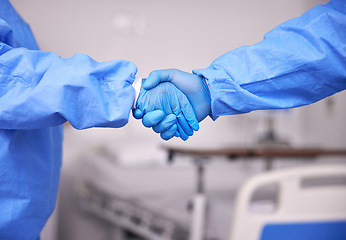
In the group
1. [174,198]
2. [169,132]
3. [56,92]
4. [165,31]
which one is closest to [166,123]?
[169,132]

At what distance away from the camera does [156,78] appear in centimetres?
74

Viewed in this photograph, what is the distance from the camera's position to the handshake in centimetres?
73

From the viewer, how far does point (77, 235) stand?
2594 millimetres

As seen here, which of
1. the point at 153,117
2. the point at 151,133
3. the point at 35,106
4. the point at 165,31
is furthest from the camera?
the point at 151,133

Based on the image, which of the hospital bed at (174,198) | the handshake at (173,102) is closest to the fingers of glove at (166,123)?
the handshake at (173,102)

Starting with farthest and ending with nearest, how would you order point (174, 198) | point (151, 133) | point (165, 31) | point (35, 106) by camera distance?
point (151, 133)
point (165, 31)
point (174, 198)
point (35, 106)

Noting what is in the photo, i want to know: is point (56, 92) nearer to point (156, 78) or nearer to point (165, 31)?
point (156, 78)

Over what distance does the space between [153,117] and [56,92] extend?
0.20m

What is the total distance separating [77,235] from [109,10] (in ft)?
5.67

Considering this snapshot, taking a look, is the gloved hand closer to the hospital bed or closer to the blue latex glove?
the blue latex glove

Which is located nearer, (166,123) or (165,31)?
(166,123)

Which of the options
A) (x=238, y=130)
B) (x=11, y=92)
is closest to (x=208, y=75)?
(x=11, y=92)

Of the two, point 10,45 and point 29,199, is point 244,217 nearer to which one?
point 29,199

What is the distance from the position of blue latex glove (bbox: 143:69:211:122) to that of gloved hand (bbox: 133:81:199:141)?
0.5 inches
